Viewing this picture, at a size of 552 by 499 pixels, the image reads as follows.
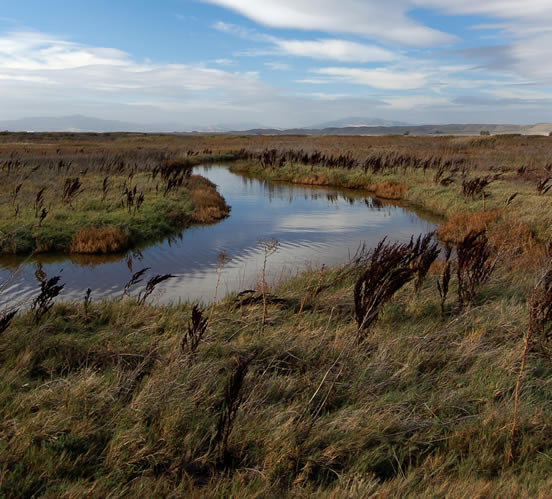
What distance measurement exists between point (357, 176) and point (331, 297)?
19.1 m

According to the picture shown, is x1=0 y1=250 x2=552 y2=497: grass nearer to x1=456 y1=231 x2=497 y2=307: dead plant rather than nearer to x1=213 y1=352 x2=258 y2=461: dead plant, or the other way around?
x1=213 y1=352 x2=258 y2=461: dead plant

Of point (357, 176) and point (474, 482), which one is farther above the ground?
point (357, 176)

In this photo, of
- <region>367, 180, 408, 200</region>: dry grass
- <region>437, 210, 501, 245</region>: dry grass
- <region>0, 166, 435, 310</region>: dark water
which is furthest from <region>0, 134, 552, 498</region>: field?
<region>367, 180, 408, 200</region>: dry grass

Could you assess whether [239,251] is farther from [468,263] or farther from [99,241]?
[468,263]

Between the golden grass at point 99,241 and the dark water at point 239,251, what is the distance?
316 mm

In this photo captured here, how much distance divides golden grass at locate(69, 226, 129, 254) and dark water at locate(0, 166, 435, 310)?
12.4 inches

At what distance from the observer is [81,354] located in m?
4.02

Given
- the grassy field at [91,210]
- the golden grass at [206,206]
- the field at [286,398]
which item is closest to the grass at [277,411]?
the field at [286,398]

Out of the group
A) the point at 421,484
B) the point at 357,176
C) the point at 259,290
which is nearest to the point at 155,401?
the point at 421,484

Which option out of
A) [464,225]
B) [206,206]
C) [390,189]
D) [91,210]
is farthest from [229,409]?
[390,189]

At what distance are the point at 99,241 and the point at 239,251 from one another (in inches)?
128

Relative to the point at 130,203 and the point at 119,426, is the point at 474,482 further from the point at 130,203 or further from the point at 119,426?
the point at 130,203

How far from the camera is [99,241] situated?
10172 mm

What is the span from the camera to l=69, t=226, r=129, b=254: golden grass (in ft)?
33.0
